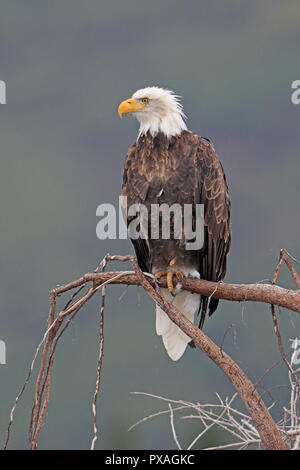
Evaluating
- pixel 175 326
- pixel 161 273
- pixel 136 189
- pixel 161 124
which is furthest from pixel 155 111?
pixel 175 326

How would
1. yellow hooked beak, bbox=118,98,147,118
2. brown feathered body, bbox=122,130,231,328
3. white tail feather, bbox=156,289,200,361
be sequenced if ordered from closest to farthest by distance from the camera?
brown feathered body, bbox=122,130,231,328, yellow hooked beak, bbox=118,98,147,118, white tail feather, bbox=156,289,200,361

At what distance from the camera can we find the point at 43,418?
2.99 m

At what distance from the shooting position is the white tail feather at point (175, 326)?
14.7 ft

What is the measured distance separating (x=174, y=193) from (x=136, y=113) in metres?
0.62

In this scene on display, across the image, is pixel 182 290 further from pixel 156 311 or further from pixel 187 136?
pixel 187 136

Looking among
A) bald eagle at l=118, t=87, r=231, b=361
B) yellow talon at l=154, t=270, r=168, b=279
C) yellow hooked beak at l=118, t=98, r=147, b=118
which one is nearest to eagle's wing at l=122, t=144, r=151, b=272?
bald eagle at l=118, t=87, r=231, b=361

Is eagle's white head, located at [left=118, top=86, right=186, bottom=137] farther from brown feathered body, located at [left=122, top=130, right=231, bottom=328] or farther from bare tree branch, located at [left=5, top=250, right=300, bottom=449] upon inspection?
bare tree branch, located at [left=5, top=250, right=300, bottom=449]

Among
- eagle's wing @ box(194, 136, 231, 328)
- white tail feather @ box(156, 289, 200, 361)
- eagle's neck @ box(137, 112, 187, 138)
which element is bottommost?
white tail feather @ box(156, 289, 200, 361)

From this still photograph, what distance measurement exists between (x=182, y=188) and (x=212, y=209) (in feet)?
0.78

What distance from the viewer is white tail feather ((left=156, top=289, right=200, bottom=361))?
14.7ft

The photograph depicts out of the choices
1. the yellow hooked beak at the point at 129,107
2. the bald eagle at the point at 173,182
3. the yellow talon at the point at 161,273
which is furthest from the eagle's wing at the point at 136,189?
the yellow hooked beak at the point at 129,107

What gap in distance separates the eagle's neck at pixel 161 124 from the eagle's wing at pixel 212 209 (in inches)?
6.7

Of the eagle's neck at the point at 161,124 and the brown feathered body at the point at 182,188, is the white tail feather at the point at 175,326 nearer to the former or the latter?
the brown feathered body at the point at 182,188
